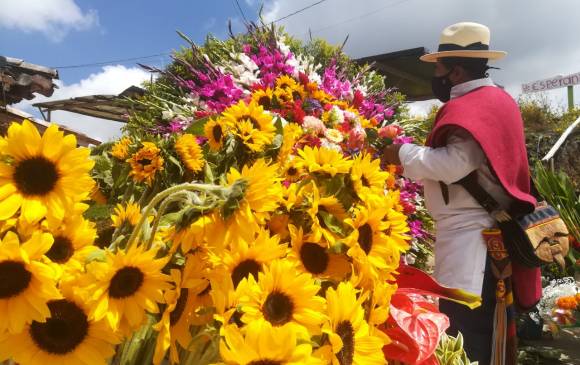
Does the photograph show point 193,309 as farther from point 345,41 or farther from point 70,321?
point 345,41

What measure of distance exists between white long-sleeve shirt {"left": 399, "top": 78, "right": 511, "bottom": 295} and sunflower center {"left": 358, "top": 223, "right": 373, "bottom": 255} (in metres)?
1.43

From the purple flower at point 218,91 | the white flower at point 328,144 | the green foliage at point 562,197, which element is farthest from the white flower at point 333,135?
the green foliage at point 562,197

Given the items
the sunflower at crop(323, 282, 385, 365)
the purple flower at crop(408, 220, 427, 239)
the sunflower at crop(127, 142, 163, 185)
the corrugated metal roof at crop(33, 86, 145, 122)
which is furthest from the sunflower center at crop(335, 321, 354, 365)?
the corrugated metal roof at crop(33, 86, 145, 122)

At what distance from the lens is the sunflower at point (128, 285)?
19.6 inches

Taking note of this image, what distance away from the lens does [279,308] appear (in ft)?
1.77

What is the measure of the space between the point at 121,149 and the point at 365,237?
0.67 m

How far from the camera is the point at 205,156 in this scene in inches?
42.8

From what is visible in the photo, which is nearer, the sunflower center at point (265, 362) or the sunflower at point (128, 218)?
the sunflower center at point (265, 362)

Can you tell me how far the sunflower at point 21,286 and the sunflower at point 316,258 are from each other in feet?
0.89

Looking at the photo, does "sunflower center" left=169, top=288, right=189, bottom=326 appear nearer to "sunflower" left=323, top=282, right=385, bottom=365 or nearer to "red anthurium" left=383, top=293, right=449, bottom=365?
"sunflower" left=323, top=282, right=385, bottom=365

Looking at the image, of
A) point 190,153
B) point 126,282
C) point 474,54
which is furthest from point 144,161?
point 474,54

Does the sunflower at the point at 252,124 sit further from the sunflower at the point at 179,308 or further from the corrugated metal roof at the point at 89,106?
the corrugated metal roof at the point at 89,106

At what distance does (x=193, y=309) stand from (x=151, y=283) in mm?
73

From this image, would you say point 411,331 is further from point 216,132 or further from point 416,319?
point 216,132
